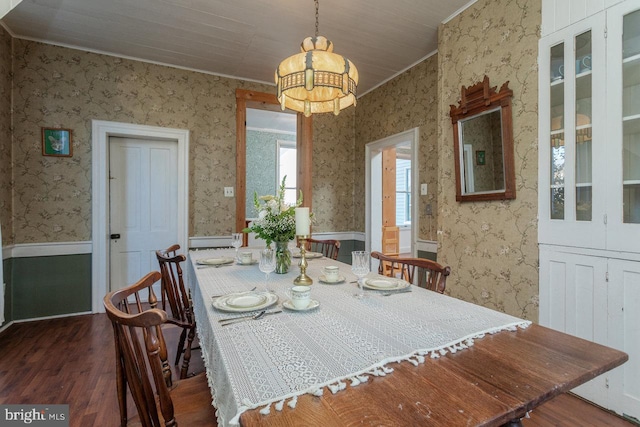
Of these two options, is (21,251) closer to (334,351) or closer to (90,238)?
(90,238)

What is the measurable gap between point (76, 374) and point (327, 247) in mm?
1991

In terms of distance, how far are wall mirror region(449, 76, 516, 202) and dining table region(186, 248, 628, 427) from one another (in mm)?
1323

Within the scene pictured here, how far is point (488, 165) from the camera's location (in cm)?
229

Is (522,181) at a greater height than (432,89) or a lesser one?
lesser

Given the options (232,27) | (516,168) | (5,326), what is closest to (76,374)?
(5,326)

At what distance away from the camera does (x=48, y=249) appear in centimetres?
304

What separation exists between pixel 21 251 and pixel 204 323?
2962 mm

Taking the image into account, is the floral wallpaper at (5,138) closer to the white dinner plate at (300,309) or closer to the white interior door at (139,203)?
the white interior door at (139,203)

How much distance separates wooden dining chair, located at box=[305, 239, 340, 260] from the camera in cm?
265

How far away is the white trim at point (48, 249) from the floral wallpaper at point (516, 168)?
3.50 meters

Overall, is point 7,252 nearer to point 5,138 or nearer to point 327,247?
point 5,138

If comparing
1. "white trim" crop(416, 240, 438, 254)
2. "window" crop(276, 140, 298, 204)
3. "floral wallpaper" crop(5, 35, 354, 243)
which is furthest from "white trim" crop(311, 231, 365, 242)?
"window" crop(276, 140, 298, 204)

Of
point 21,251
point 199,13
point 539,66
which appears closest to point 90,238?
point 21,251

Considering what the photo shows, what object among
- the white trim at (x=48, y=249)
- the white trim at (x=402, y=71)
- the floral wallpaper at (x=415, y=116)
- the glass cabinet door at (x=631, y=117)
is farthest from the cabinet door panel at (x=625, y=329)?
the white trim at (x=48, y=249)
